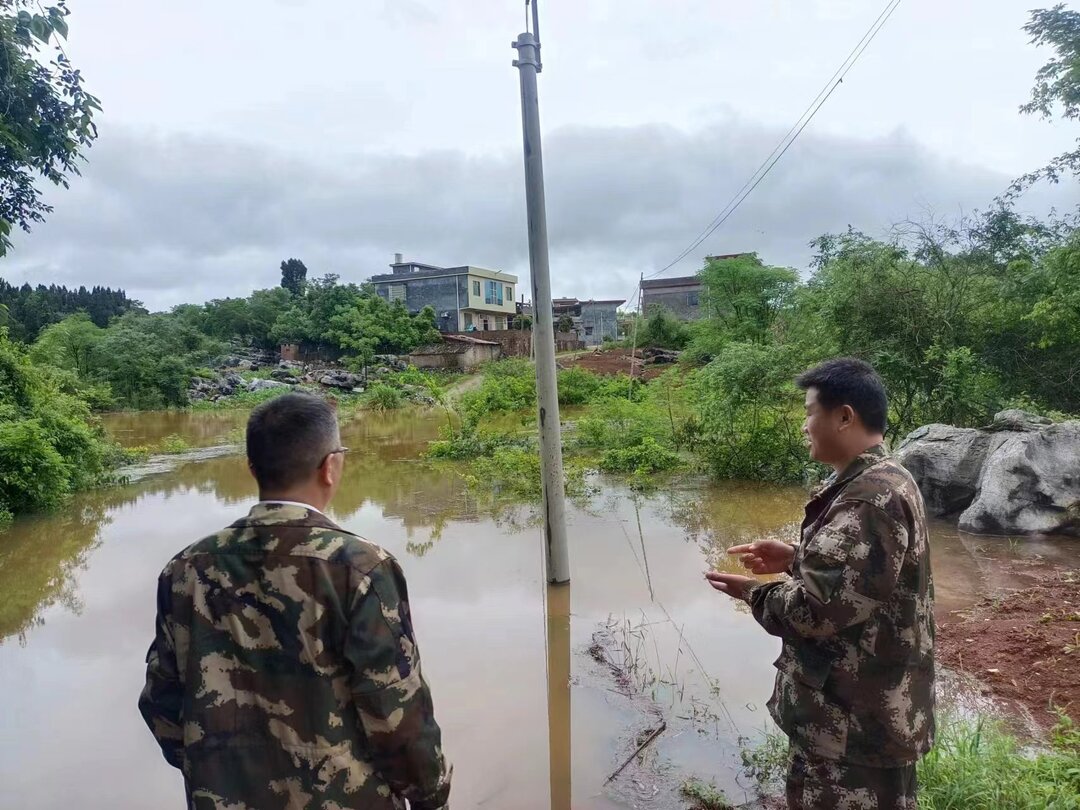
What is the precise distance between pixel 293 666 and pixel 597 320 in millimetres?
46272

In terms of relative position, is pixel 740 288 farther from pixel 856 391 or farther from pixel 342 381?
pixel 856 391

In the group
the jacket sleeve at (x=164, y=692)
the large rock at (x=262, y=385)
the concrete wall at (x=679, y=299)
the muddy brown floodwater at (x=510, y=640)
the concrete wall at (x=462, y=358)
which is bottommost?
the muddy brown floodwater at (x=510, y=640)

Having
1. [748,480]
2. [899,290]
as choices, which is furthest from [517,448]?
[899,290]

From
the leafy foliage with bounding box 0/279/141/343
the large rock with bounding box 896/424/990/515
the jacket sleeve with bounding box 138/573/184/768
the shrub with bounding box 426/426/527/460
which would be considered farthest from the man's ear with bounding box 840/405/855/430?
the leafy foliage with bounding box 0/279/141/343

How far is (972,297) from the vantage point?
9.82 meters

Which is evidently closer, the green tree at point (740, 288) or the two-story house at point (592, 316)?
the green tree at point (740, 288)

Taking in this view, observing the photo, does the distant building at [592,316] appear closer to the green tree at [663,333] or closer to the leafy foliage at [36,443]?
the green tree at [663,333]

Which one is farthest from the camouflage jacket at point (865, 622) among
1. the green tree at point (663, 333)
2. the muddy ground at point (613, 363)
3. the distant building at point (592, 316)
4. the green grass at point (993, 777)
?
the distant building at point (592, 316)

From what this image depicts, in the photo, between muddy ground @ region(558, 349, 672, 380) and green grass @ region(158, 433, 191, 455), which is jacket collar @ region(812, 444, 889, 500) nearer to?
green grass @ region(158, 433, 191, 455)

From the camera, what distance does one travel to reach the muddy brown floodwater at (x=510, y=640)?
360 cm

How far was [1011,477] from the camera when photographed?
24.1 feet

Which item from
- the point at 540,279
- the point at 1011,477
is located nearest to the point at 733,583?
the point at 540,279

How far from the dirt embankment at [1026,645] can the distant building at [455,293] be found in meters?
36.1

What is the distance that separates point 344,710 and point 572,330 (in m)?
38.0
